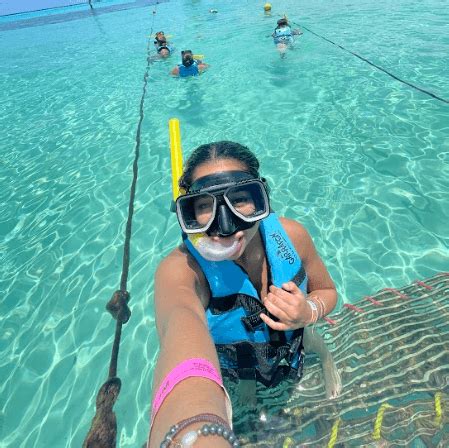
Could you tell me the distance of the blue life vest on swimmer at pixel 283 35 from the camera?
39.8 ft

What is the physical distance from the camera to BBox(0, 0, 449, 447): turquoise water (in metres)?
3.87

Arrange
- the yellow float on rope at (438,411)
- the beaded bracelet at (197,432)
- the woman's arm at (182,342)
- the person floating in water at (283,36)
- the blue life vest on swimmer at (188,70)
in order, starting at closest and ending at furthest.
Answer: the beaded bracelet at (197,432)
the woman's arm at (182,342)
the yellow float on rope at (438,411)
the blue life vest on swimmer at (188,70)
the person floating in water at (283,36)

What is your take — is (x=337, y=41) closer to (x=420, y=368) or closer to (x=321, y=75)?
(x=321, y=75)

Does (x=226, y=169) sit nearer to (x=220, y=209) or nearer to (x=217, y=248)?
(x=220, y=209)

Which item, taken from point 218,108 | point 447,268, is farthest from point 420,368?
point 218,108

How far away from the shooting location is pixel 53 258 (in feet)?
17.0

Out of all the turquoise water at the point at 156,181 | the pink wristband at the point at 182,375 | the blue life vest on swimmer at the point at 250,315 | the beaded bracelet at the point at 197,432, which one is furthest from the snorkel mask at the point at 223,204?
the turquoise water at the point at 156,181

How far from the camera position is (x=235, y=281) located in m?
2.06

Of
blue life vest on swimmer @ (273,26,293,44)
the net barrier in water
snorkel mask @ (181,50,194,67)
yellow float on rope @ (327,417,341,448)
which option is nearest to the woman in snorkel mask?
the net barrier in water

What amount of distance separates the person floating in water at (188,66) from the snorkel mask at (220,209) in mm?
10256

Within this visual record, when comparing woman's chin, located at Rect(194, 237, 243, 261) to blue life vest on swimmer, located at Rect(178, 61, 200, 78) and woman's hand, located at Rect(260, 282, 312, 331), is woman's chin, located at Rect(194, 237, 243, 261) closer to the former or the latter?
woman's hand, located at Rect(260, 282, 312, 331)

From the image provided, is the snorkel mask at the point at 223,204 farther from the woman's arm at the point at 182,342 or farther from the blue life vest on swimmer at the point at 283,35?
the blue life vest on swimmer at the point at 283,35

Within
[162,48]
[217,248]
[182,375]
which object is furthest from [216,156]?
[162,48]

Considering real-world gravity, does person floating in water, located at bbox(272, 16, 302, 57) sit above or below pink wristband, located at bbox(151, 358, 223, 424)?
below
